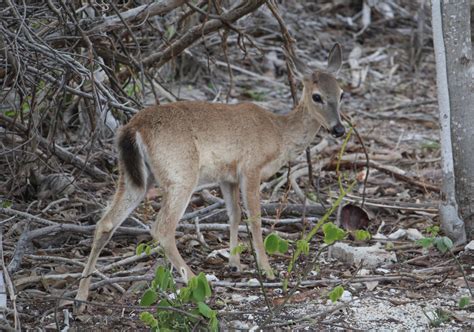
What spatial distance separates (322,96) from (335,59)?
19.5 inches

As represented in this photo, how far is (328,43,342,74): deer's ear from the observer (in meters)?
6.72

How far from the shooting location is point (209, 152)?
19.7ft

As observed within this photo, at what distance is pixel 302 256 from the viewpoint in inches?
253

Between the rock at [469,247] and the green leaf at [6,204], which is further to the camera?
the green leaf at [6,204]

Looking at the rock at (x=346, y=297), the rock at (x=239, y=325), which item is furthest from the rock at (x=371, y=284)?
the rock at (x=239, y=325)

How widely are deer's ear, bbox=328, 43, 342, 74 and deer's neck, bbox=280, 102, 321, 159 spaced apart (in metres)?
0.45

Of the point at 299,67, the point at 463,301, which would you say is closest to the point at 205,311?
the point at 463,301

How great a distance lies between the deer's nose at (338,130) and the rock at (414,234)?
1161mm

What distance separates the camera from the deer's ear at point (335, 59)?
6.72 meters

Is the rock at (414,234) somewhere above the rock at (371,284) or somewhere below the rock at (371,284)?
below

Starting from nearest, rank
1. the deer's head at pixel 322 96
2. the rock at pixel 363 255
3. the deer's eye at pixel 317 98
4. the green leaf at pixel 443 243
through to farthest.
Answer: the green leaf at pixel 443 243
the rock at pixel 363 255
the deer's head at pixel 322 96
the deer's eye at pixel 317 98

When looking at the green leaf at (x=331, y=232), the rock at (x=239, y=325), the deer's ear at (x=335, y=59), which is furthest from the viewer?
the deer's ear at (x=335, y=59)

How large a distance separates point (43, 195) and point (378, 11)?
9299 mm

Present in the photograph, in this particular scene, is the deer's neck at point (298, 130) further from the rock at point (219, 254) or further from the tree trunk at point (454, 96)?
the tree trunk at point (454, 96)
